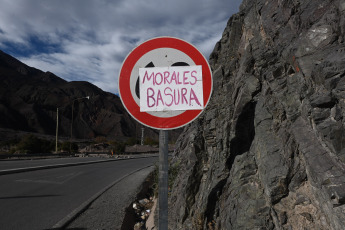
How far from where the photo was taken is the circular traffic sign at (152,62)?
217cm

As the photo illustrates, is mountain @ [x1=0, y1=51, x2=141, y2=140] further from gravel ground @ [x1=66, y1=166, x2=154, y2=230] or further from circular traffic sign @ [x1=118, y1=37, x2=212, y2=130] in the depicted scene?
circular traffic sign @ [x1=118, y1=37, x2=212, y2=130]

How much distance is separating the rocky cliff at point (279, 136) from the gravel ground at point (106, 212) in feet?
4.14

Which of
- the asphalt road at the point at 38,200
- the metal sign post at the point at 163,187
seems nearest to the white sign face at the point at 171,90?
the metal sign post at the point at 163,187

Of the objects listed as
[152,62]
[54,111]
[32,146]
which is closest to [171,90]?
[152,62]

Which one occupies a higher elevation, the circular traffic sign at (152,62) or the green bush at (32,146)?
the circular traffic sign at (152,62)

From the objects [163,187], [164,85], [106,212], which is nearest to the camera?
[163,187]

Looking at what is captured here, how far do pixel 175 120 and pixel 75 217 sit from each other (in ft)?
14.5

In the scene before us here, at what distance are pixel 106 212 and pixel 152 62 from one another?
453cm

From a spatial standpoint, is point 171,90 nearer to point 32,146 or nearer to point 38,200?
point 38,200

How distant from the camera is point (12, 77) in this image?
103688mm

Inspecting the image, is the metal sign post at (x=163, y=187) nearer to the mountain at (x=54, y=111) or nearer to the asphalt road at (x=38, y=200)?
the asphalt road at (x=38, y=200)

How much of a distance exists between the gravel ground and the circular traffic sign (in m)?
3.44

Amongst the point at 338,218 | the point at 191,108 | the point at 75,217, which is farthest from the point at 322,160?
the point at 75,217

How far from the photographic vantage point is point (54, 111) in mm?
96562
